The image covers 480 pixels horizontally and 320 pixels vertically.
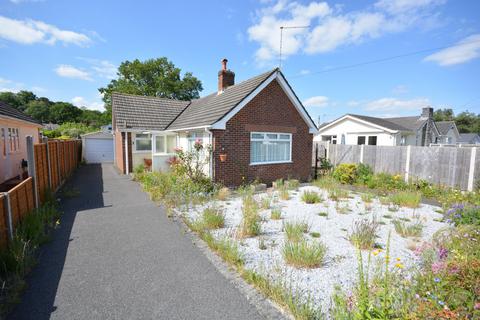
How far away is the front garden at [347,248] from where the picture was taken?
8.96ft

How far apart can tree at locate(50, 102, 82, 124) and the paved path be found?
272 feet

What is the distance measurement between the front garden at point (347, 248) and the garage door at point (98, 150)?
16.6 meters

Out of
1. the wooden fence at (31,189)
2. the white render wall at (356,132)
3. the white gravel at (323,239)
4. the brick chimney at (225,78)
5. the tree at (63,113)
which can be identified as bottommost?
the white gravel at (323,239)

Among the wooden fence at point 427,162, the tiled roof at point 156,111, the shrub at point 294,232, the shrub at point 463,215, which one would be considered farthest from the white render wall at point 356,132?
the shrub at point 294,232

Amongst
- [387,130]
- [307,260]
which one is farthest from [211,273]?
[387,130]

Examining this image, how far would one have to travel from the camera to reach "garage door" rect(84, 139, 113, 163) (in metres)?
23.0

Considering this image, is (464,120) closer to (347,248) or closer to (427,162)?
(427,162)

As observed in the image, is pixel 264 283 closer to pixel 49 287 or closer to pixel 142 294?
pixel 142 294

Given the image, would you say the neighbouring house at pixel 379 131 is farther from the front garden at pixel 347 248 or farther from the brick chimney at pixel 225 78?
the front garden at pixel 347 248

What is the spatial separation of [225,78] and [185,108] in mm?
5782

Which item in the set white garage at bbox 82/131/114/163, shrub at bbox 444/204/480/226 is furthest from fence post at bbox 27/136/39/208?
white garage at bbox 82/131/114/163

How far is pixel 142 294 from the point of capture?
131 inches

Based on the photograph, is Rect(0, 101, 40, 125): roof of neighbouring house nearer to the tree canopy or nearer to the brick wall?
the brick wall

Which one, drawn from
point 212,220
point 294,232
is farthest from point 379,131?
point 212,220
